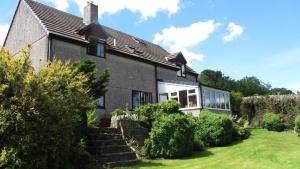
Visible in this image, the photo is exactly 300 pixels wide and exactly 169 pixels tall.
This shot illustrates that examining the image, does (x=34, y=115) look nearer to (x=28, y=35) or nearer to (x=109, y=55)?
(x=28, y=35)

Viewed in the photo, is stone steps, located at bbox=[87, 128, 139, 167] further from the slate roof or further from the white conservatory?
the white conservatory

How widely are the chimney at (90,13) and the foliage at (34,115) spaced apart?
16.7 m

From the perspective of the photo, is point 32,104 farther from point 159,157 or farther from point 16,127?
point 159,157

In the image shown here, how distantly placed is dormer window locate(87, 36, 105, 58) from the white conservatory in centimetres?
738

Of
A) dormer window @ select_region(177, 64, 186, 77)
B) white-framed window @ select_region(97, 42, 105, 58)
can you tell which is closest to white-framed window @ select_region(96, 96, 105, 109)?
white-framed window @ select_region(97, 42, 105, 58)

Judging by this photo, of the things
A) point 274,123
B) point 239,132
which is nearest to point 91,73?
point 239,132

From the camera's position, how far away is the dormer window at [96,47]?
25719 mm

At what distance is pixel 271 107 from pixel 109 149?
76.7ft

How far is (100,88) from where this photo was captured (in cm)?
1927

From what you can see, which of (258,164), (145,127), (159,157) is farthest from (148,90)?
(258,164)

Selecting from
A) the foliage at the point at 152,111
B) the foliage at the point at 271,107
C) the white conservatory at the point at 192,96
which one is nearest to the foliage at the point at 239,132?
the white conservatory at the point at 192,96

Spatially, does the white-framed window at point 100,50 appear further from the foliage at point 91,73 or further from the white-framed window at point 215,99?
the white-framed window at point 215,99

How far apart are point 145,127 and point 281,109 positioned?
19.3 meters

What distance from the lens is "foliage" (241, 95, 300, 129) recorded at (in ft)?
106
